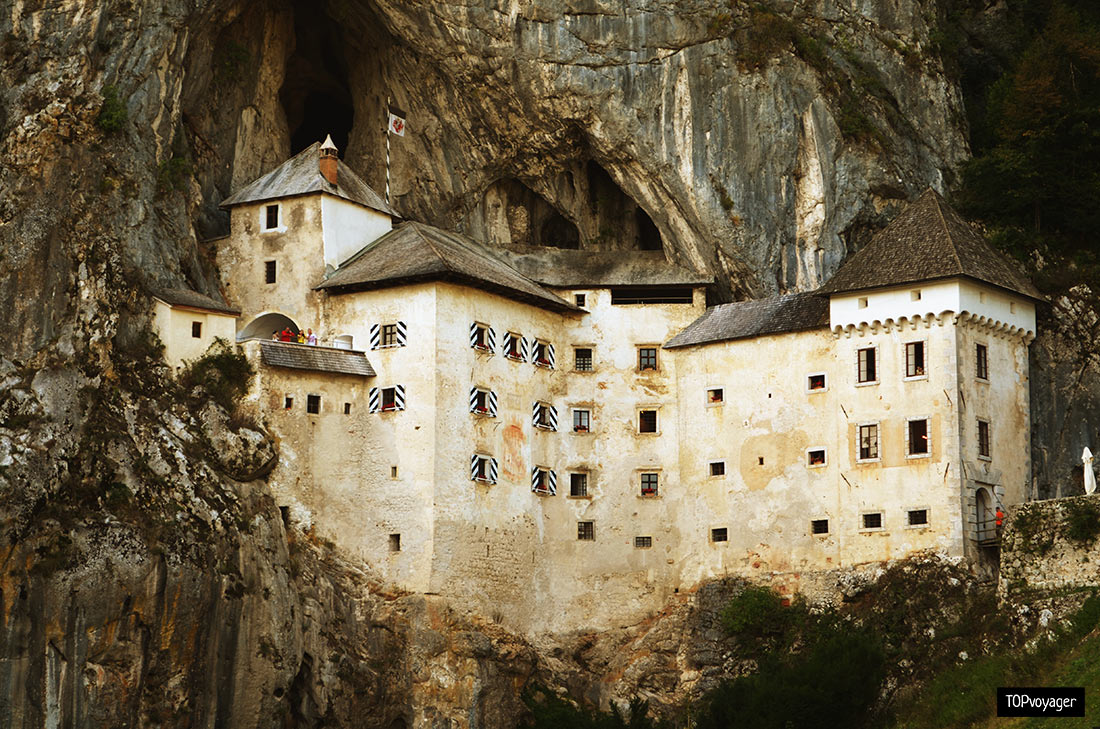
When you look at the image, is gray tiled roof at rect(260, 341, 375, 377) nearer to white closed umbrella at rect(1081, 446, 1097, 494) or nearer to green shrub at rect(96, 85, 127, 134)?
green shrub at rect(96, 85, 127, 134)

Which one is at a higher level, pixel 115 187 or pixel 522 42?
pixel 522 42

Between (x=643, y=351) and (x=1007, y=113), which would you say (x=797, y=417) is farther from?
(x=1007, y=113)

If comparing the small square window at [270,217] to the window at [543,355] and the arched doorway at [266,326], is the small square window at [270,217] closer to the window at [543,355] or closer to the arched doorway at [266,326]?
the arched doorway at [266,326]

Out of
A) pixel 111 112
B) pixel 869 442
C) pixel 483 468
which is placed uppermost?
pixel 111 112

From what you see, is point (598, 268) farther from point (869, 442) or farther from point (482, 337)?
point (869, 442)

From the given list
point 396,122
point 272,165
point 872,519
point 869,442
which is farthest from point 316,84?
point 872,519

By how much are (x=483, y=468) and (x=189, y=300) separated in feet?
42.3

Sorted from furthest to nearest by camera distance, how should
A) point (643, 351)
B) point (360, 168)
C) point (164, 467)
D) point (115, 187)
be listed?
1. point (360, 168)
2. point (643, 351)
3. point (115, 187)
4. point (164, 467)

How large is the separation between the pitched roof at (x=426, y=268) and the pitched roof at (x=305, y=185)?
1953mm

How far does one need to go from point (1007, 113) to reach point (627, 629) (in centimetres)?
2719

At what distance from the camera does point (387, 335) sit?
253ft

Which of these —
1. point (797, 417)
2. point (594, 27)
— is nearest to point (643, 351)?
point (797, 417)

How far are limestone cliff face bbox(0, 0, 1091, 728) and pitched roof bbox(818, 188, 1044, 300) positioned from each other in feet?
13.1

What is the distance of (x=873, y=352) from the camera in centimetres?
7506
